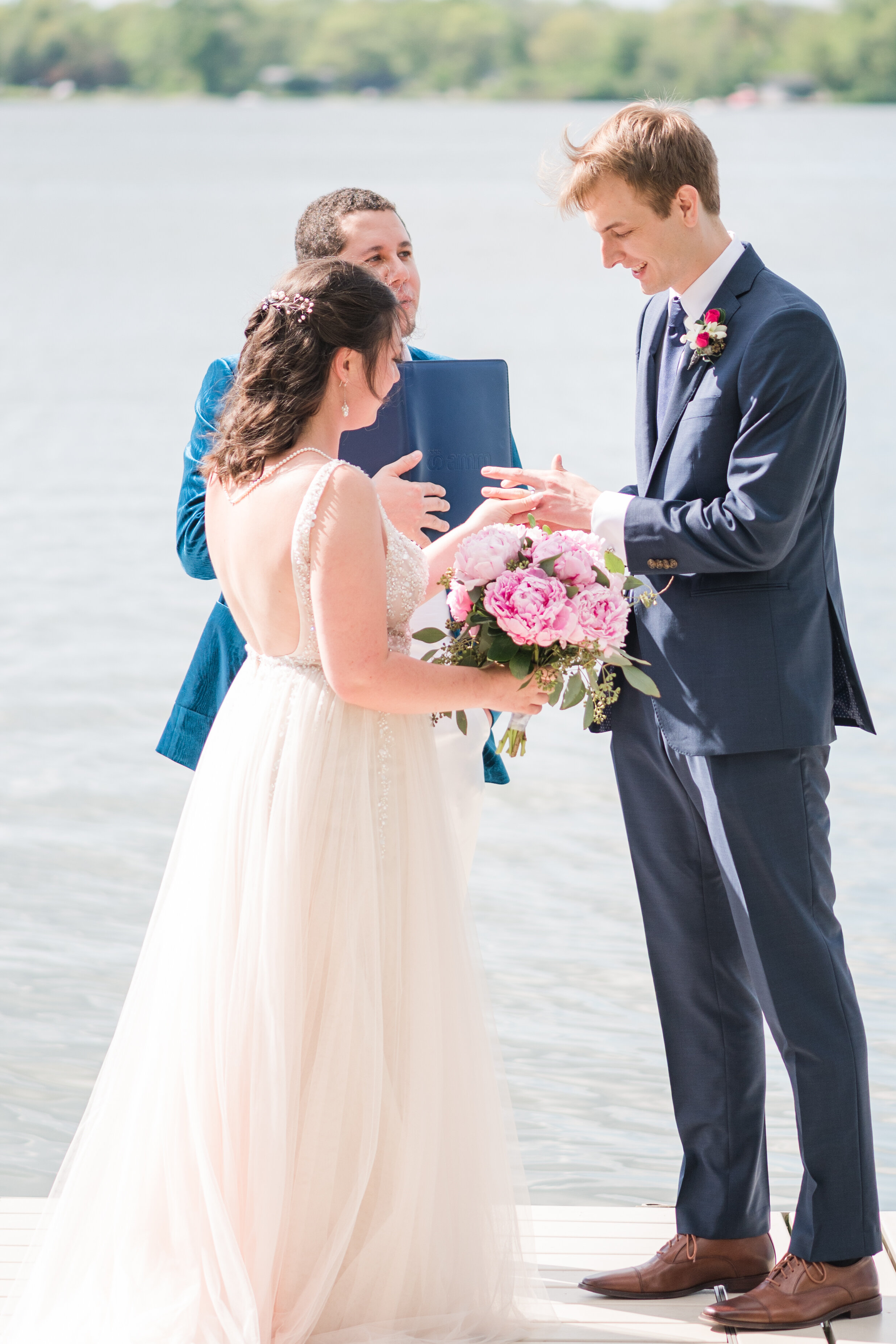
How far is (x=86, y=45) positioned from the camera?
47.4 metres

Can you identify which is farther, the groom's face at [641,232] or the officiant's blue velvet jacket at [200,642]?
the officiant's blue velvet jacket at [200,642]

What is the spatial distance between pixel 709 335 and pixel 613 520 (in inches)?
14.3

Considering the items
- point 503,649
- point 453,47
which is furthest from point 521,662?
point 453,47

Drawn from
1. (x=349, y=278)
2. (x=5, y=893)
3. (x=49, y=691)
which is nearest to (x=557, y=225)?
(x=49, y=691)

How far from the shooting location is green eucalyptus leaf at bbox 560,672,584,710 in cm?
275

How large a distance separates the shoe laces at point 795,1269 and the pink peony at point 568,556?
1.28m

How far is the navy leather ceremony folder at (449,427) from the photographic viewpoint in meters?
3.14

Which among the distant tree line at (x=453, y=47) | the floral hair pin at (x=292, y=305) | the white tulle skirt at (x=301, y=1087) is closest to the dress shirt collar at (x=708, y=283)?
the floral hair pin at (x=292, y=305)

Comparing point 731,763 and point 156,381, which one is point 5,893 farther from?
point 156,381

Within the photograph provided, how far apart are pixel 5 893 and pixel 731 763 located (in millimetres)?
4129

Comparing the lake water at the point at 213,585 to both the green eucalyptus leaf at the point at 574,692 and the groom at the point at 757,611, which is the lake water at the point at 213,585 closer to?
the groom at the point at 757,611

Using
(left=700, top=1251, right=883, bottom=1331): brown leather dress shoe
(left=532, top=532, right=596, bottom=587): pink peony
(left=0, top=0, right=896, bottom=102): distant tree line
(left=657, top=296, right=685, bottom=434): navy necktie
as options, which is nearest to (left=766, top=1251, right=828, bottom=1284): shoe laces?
(left=700, top=1251, right=883, bottom=1331): brown leather dress shoe

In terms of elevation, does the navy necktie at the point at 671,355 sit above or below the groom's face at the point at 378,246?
below

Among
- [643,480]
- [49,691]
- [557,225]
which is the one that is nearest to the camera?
[643,480]
